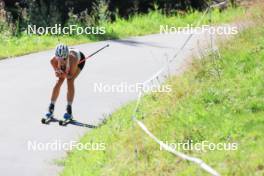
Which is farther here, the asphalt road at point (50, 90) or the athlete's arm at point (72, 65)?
the athlete's arm at point (72, 65)

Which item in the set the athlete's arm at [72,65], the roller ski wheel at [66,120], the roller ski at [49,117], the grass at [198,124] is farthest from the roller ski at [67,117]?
the grass at [198,124]

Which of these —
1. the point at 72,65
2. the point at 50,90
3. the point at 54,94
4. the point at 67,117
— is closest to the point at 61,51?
the point at 72,65

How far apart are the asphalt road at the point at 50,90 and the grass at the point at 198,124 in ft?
2.16

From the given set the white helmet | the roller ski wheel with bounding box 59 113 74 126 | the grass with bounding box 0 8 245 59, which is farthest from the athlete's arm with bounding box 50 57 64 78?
the grass with bounding box 0 8 245 59

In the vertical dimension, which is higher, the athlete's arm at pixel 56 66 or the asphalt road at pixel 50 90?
the athlete's arm at pixel 56 66

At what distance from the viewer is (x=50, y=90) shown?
16141 millimetres

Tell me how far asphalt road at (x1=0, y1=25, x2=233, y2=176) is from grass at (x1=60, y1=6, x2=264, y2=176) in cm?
66

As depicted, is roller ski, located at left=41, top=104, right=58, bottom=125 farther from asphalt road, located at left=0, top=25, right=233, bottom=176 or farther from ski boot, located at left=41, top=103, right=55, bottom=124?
asphalt road, located at left=0, top=25, right=233, bottom=176

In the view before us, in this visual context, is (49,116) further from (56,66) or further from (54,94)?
(56,66)

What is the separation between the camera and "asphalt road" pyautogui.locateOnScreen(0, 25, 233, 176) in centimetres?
1193

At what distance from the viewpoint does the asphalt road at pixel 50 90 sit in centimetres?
1193

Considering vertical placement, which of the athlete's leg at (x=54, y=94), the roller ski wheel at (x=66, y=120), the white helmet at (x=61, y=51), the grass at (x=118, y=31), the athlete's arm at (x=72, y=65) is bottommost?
the grass at (x=118, y=31)

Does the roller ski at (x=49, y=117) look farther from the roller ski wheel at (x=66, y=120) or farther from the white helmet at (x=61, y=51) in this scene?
the white helmet at (x=61, y=51)

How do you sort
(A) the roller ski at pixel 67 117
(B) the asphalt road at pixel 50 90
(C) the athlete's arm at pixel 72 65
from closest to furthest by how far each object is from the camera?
1. (B) the asphalt road at pixel 50 90
2. (C) the athlete's arm at pixel 72 65
3. (A) the roller ski at pixel 67 117
